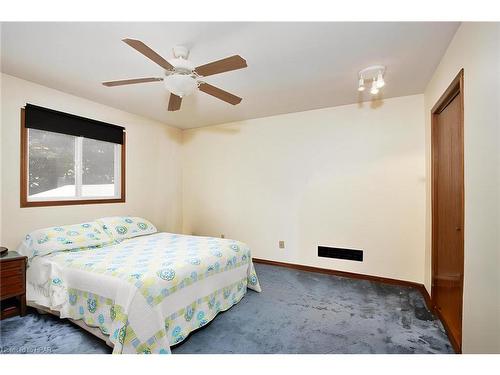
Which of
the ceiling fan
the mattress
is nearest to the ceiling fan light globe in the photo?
the ceiling fan

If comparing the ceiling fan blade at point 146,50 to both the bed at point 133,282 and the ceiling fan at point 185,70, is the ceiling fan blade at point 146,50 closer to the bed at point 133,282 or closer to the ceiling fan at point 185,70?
the ceiling fan at point 185,70

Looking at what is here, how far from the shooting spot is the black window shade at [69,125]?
8.70 feet

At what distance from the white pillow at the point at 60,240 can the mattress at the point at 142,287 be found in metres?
0.09

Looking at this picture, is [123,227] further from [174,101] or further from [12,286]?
[174,101]

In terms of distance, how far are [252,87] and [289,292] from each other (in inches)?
94.1

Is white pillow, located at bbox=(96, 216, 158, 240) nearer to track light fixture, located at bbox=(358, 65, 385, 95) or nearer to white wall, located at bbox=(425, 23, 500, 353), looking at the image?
track light fixture, located at bbox=(358, 65, 385, 95)

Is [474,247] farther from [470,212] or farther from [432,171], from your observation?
[432,171]

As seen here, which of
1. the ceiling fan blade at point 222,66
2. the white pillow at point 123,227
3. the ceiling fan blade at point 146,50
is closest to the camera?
the ceiling fan blade at point 146,50

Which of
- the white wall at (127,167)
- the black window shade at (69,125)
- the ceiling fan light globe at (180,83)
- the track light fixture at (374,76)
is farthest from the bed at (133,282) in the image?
the track light fixture at (374,76)

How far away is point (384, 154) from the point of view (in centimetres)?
314

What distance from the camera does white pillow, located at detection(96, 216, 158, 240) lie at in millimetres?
2947

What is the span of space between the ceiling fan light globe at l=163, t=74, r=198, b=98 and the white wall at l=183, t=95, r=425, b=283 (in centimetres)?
219

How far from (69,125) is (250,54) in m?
2.40
